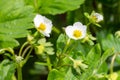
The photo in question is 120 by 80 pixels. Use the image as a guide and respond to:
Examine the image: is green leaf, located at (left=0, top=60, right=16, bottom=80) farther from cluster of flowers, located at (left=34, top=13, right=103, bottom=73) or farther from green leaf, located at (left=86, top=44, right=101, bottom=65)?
green leaf, located at (left=86, top=44, right=101, bottom=65)

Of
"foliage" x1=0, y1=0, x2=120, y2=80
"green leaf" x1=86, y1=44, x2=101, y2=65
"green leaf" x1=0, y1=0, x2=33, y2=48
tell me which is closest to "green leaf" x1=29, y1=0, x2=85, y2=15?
"foliage" x1=0, y1=0, x2=120, y2=80

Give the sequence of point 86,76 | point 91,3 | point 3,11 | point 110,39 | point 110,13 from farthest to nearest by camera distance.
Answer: point 110,13 → point 91,3 → point 110,39 → point 3,11 → point 86,76

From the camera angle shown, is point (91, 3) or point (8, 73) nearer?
point (8, 73)

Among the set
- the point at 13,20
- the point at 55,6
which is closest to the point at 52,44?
the point at 13,20

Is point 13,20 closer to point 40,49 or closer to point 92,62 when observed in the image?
point 40,49

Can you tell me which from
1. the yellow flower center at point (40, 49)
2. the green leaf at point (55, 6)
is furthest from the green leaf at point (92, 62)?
the green leaf at point (55, 6)

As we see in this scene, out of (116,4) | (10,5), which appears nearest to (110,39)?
(10,5)

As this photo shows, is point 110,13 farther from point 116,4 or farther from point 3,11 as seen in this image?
point 3,11

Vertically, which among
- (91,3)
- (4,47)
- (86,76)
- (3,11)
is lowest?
(86,76)
